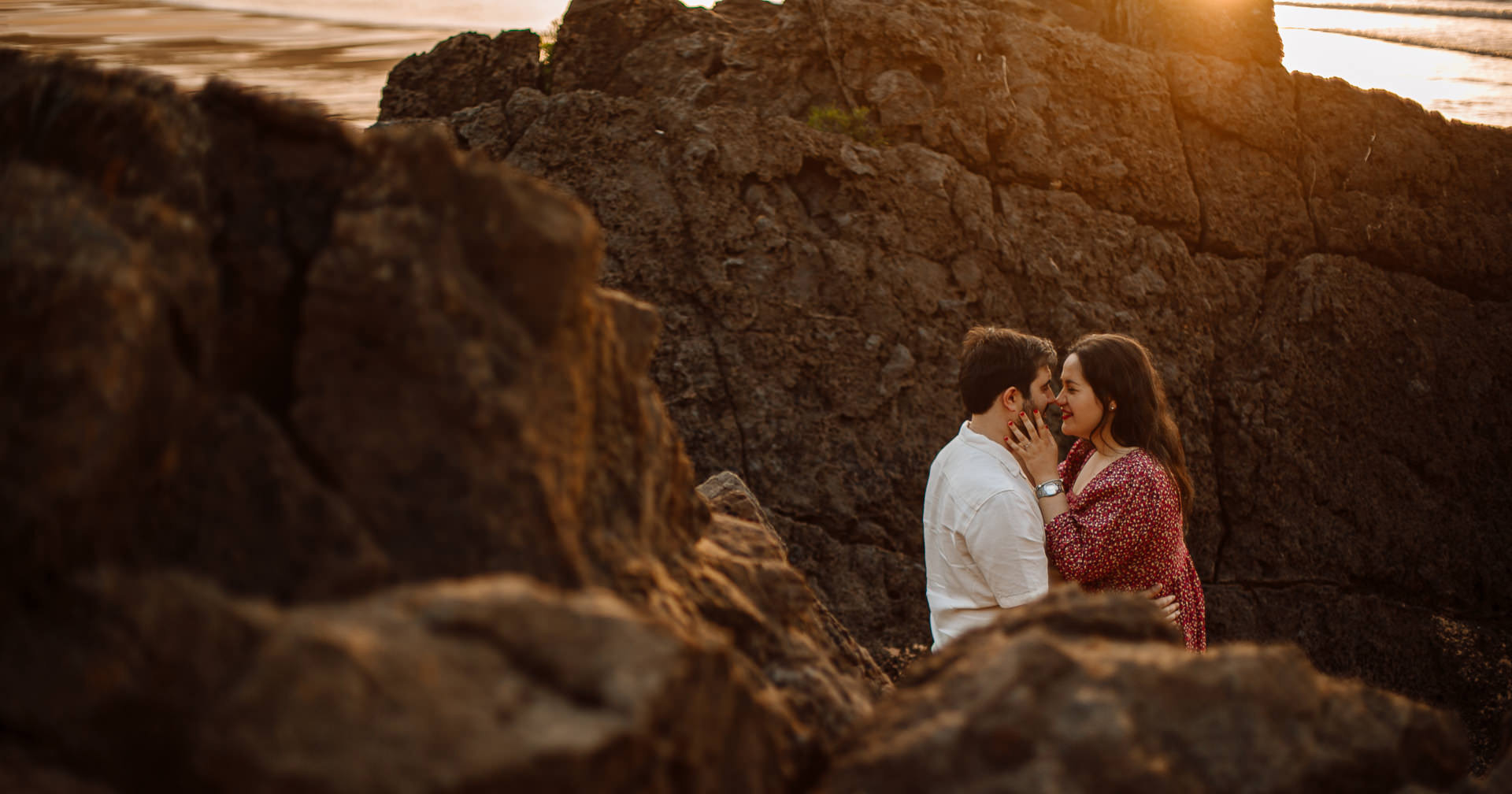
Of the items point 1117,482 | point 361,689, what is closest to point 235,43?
point 1117,482

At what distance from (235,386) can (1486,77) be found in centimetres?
1173

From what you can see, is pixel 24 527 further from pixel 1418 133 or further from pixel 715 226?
pixel 1418 133

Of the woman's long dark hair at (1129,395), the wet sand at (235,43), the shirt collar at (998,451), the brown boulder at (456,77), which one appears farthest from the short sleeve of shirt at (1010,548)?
the wet sand at (235,43)

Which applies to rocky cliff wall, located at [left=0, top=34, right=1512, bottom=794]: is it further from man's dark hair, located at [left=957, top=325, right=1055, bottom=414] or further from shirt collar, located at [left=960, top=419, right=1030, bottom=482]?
man's dark hair, located at [left=957, top=325, right=1055, bottom=414]

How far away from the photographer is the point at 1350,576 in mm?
6676

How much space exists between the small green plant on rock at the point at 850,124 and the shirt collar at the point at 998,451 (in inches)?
127

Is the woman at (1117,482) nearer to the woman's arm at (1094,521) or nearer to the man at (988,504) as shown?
the woman's arm at (1094,521)

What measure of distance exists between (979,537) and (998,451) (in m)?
0.35

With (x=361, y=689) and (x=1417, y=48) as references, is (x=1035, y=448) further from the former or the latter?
(x=1417, y=48)

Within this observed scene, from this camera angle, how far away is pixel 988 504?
3.59 metres

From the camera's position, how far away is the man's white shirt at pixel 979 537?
3561 millimetres

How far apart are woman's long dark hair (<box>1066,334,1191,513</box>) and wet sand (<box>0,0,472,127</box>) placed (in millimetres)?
5548

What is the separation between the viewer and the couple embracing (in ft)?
11.8

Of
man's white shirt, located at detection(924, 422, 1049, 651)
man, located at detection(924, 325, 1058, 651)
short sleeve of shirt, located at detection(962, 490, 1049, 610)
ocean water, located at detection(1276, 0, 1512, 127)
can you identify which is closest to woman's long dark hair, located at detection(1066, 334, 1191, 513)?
man, located at detection(924, 325, 1058, 651)
